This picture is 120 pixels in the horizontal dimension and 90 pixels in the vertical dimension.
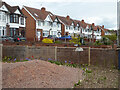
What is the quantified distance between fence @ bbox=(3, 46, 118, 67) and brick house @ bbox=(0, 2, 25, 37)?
1623 centimetres

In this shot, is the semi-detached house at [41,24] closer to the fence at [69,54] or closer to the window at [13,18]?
the window at [13,18]

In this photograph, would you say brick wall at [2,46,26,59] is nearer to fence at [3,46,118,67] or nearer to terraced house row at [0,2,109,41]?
fence at [3,46,118,67]

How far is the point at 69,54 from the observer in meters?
11.6

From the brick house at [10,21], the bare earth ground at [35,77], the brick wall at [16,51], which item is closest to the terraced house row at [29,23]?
the brick house at [10,21]

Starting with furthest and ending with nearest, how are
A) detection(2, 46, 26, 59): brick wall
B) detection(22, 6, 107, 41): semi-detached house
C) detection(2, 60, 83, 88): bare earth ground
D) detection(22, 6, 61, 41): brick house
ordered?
detection(22, 6, 61, 41): brick house
detection(22, 6, 107, 41): semi-detached house
detection(2, 46, 26, 59): brick wall
detection(2, 60, 83, 88): bare earth ground

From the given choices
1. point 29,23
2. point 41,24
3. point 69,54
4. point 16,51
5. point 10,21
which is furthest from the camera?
point 41,24

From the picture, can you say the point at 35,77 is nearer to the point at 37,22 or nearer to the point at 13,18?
the point at 13,18

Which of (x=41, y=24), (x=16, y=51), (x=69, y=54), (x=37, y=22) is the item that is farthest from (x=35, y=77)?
(x=41, y=24)

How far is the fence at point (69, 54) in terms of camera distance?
33.4 ft

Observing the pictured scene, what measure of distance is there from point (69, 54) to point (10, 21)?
2241 centimetres

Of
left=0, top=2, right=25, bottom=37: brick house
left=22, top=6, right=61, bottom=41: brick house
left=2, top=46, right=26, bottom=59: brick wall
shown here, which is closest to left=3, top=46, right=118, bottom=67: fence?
left=2, top=46, right=26, bottom=59: brick wall

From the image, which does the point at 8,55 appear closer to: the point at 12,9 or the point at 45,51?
the point at 45,51

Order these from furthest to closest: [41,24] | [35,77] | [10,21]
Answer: [41,24] < [10,21] < [35,77]

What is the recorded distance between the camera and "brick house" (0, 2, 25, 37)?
29.0 metres
